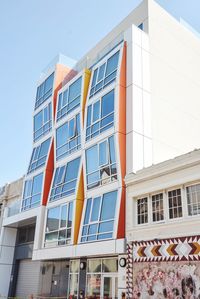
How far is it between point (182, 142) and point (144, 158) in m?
3.90

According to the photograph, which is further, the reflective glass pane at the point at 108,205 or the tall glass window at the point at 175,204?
the reflective glass pane at the point at 108,205

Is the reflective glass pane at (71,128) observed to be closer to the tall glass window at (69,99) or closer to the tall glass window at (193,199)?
the tall glass window at (69,99)

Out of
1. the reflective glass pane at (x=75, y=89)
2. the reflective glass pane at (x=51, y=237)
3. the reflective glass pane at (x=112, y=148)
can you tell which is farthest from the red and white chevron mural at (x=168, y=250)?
the reflective glass pane at (x=75, y=89)

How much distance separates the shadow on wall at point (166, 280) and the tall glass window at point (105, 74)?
1116 cm

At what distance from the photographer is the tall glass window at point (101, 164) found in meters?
17.7

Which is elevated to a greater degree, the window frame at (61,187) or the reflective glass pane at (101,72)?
the reflective glass pane at (101,72)

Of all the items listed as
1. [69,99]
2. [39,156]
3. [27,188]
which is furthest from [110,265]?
[69,99]

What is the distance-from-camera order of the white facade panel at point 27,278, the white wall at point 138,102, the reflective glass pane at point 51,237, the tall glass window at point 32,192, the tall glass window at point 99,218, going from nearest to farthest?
the tall glass window at point 99,218 < the white wall at point 138,102 < the reflective glass pane at point 51,237 < the tall glass window at point 32,192 < the white facade panel at point 27,278

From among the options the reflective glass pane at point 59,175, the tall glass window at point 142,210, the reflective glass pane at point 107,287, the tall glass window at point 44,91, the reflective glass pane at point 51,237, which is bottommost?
the reflective glass pane at point 107,287

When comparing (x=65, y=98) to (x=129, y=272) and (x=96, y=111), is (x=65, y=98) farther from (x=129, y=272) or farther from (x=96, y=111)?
(x=129, y=272)

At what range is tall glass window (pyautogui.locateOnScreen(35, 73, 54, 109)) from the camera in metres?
26.8

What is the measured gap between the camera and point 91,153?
64.5 ft

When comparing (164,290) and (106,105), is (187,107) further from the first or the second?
(164,290)

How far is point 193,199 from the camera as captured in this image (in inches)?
532
